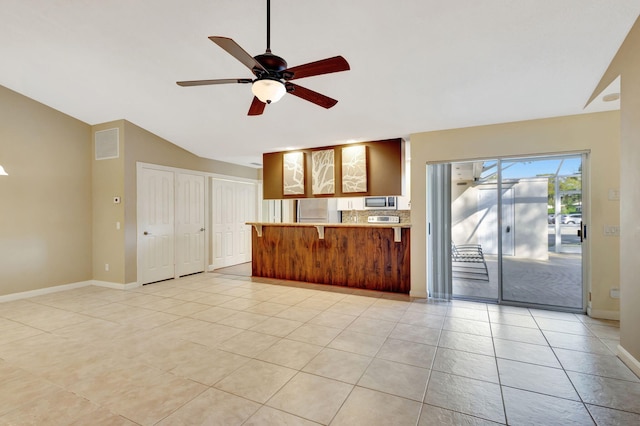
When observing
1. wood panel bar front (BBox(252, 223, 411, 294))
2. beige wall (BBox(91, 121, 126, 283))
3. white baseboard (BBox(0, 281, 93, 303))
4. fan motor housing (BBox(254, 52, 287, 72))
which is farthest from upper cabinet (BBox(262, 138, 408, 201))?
white baseboard (BBox(0, 281, 93, 303))

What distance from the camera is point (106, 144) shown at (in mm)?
5305

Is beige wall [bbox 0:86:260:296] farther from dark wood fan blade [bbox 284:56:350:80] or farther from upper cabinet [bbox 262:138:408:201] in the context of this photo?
dark wood fan blade [bbox 284:56:350:80]

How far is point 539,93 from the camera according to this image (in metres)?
3.33

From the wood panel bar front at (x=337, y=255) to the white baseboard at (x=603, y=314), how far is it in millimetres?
2196

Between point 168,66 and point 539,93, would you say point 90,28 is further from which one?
point 539,93

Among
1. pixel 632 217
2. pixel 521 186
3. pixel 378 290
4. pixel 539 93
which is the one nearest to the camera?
pixel 632 217

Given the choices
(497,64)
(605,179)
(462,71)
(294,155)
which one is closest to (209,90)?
(294,155)

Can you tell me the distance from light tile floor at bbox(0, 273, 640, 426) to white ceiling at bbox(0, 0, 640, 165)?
265 centimetres

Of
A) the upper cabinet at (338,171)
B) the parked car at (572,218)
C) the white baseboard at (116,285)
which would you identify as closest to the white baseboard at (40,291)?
the white baseboard at (116,285)

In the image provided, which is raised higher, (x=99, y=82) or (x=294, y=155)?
(x=99, y=82)

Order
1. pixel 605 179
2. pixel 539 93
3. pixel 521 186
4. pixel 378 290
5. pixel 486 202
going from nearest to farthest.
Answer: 1. pixel 539 93
2. pixel 605 179
3. pixel 521 186
4. pixel 378 290
5. pixel 486 202

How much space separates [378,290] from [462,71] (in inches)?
130

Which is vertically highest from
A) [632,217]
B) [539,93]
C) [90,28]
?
[90,28]

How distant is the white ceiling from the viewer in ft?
8.09
